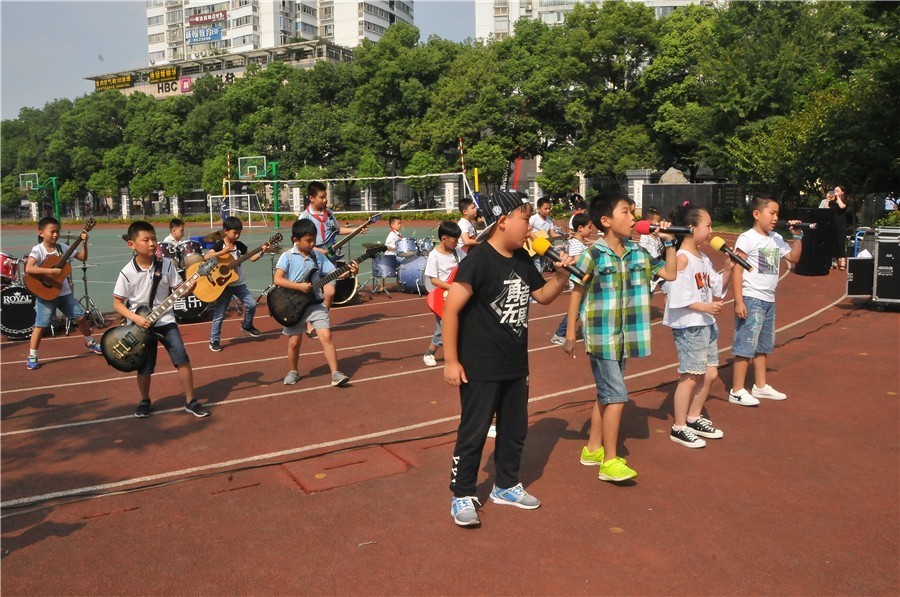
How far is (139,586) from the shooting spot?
393 cm

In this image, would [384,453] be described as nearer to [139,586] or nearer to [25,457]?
[139,586]

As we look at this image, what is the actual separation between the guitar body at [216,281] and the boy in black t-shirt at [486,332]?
7.27m

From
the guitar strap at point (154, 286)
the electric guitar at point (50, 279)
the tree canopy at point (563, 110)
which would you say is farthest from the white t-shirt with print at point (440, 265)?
the tree canopy at point (563, 110)

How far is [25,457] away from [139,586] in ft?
9.52

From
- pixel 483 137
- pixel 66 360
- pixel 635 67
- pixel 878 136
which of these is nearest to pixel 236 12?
pixel 483 137

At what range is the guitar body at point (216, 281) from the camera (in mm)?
11586

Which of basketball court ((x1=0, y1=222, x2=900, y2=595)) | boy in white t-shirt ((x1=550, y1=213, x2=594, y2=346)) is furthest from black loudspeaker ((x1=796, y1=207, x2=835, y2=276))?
basketball court ((x1=0, y1=222, x2=900, y2=595))

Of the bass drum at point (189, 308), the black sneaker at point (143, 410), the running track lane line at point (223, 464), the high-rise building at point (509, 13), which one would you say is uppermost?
the high-rise building at point (509, 13)

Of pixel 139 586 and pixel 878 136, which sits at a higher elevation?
pixel 878 136

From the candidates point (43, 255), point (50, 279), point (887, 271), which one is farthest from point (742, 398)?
point (43, 255)

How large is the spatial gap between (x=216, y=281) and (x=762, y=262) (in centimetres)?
841

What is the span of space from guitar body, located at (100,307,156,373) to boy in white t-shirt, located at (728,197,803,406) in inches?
220

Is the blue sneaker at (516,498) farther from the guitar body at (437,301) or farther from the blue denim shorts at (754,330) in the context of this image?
the blue denim shorts at (754,330)

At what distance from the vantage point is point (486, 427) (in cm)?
459
